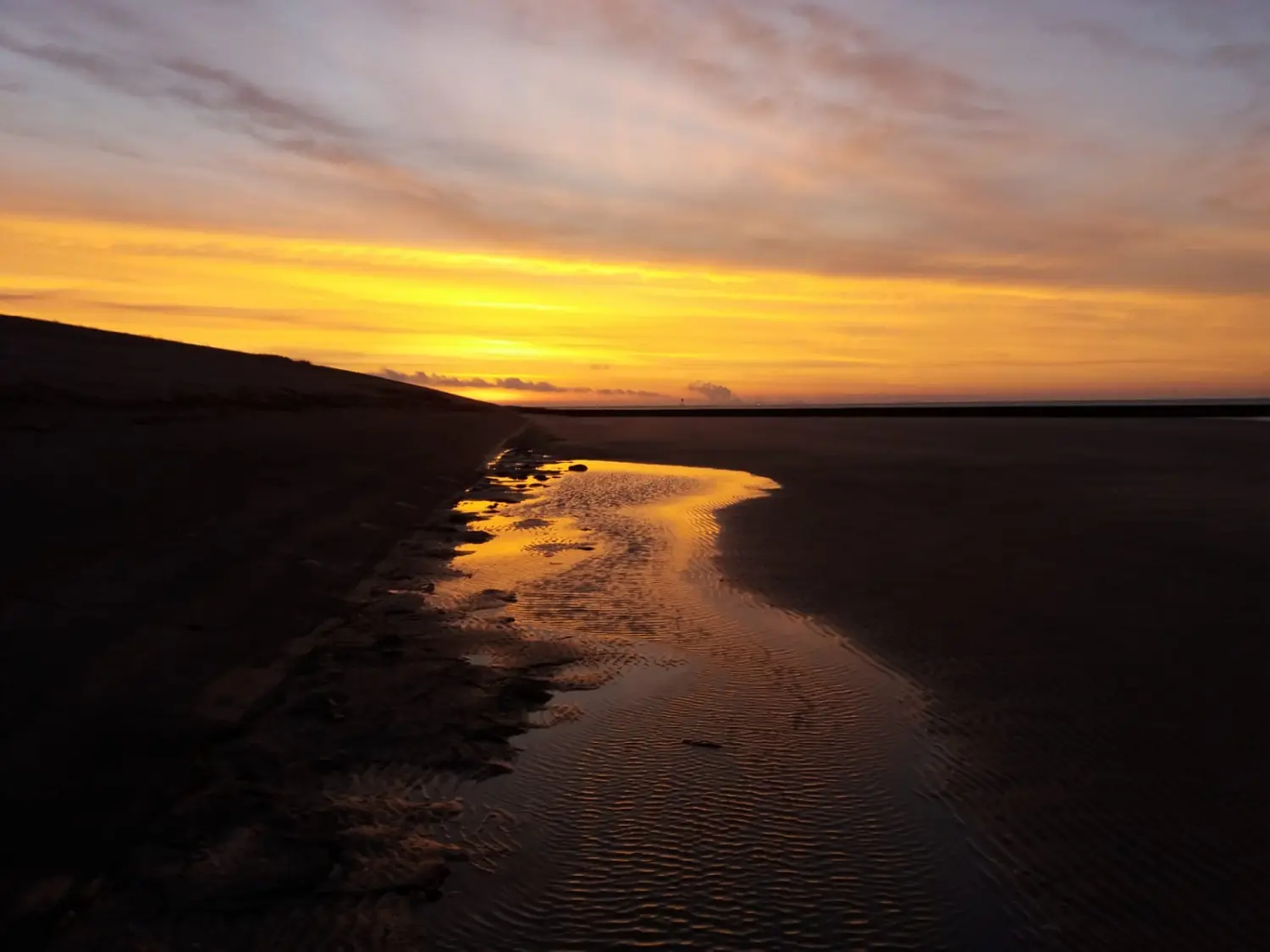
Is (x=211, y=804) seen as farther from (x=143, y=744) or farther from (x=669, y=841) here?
(x=669, y=841)

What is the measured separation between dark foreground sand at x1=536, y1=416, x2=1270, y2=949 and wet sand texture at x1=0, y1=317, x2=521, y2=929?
564 centimetres

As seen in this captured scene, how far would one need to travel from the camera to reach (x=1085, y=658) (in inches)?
348

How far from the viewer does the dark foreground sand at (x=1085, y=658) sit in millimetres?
5055

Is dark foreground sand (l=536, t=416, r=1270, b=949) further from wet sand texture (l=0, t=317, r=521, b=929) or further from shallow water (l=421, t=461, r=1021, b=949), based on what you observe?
wet sand texture (l=0, t=317, r=521, b=929)

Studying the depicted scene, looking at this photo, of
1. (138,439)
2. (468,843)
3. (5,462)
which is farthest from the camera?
(138,439)

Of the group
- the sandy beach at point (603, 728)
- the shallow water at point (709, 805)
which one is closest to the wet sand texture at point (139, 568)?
the sandy beach at point (603, 728)

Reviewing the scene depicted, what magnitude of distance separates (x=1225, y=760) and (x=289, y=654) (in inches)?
319

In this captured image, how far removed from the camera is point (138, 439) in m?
17.4

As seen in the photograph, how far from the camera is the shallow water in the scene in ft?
15.1

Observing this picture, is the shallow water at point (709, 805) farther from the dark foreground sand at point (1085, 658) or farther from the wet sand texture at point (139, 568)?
the wet sand texture at point (139, 568)

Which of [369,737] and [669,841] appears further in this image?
[369,737]

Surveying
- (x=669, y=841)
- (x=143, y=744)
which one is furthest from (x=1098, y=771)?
(x=143, y=744)

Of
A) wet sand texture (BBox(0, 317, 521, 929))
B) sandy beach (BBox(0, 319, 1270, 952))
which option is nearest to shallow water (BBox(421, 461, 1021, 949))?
sandy beach (BBox(0, 319, 1270, 952))

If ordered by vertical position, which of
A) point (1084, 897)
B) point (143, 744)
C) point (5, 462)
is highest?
point (5, 462)
